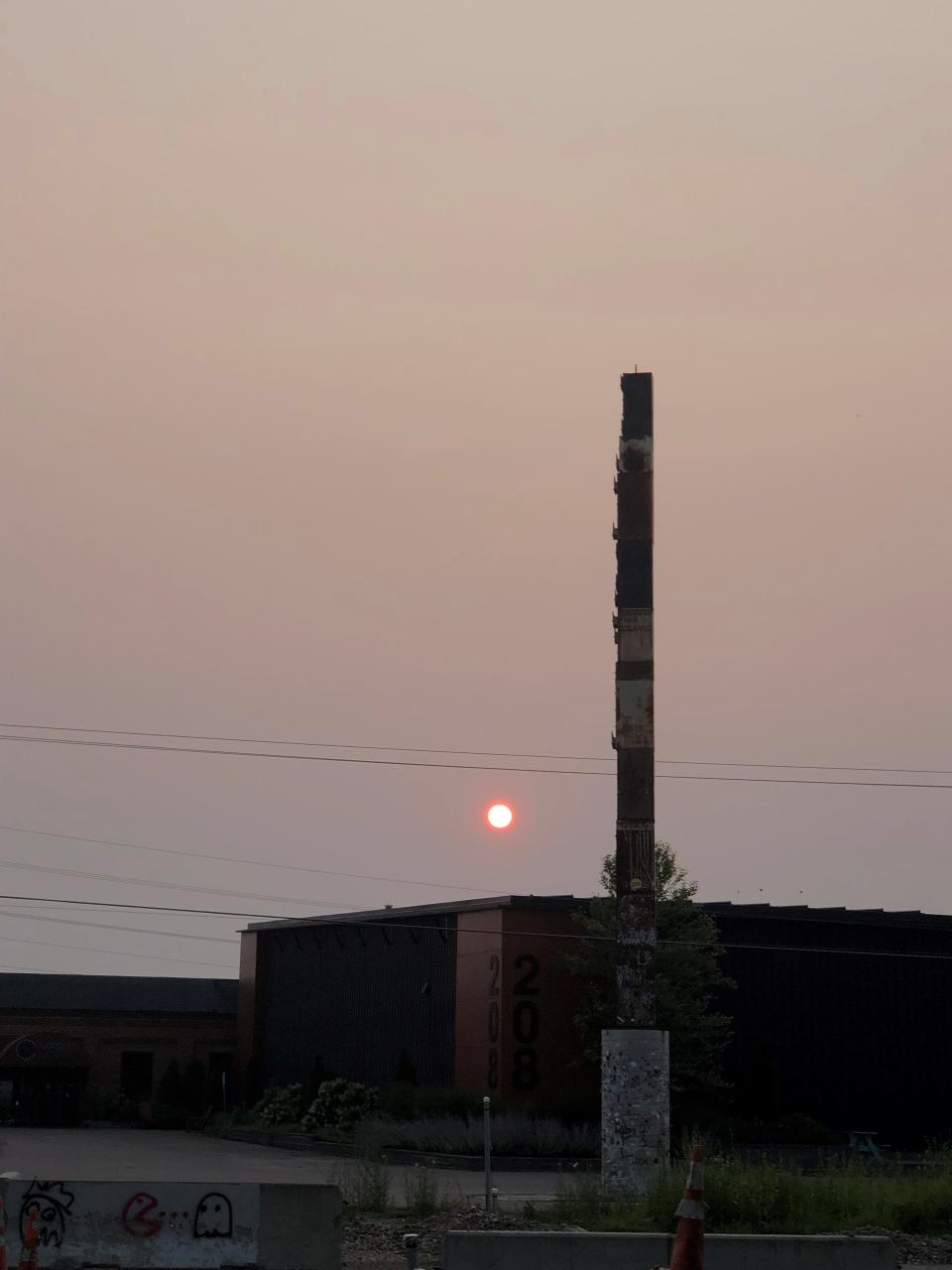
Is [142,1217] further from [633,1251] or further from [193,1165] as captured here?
[193,1165]

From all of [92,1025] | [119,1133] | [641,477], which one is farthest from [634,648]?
[92,1025]

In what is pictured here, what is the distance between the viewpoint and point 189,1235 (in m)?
Result: 14.7

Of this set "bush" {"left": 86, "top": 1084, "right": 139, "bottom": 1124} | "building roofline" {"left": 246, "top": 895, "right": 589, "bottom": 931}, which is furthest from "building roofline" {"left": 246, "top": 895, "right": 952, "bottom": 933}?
"bush" {"left": 86, "top": 1084, "right": 139, "bottom": 1124}

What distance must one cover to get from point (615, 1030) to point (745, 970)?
18.9 meters

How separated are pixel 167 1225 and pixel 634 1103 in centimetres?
1564

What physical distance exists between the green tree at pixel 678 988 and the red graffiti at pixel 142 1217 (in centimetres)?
2938

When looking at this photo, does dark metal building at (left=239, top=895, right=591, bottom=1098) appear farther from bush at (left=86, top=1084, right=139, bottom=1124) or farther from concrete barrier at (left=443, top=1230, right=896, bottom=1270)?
concrete barrier at (left=443, top=1230, right=896, bottom=1270)

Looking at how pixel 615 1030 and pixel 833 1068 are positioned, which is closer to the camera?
pixel 615 1030

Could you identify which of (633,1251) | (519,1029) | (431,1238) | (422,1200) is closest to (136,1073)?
(519,1029)

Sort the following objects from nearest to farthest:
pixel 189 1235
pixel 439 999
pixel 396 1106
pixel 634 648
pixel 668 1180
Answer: pixel 189 1235, pixel 668 1180, pixel 634 648, pixel 396 1106, pixel 439 999

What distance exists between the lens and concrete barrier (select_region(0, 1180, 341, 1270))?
1452cm

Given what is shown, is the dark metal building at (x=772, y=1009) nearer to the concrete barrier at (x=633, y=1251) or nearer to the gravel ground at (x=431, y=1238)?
the gravel ground at (x=431, y=1238)

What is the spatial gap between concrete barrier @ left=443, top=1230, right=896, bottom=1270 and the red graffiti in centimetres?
269

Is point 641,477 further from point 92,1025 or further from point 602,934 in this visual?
point 92,1025
